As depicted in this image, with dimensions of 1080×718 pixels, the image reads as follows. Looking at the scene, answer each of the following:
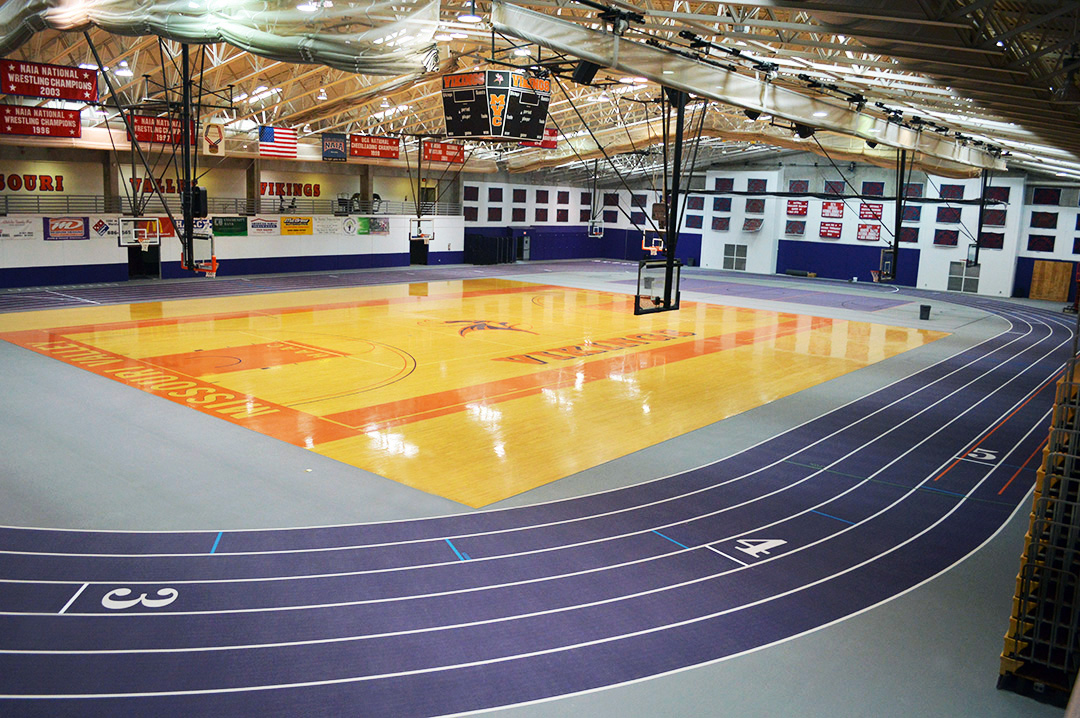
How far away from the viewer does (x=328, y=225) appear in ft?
125

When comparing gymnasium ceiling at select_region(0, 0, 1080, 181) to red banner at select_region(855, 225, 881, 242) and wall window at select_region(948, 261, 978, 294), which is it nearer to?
wall window at select_region(948, 261, 978, 294)

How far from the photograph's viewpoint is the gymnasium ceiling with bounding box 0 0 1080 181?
348 inches

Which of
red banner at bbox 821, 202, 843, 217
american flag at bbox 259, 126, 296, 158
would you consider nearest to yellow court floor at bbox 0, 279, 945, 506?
american flag at bbox 259, 126, 296, 158

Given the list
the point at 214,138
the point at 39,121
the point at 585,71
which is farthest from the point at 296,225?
the point at 585,71

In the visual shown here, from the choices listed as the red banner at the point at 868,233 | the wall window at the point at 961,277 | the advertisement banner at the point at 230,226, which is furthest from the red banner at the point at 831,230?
the advertisement banner at the point at 230,226

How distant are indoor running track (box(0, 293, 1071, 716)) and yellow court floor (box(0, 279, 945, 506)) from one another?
1.88 meters

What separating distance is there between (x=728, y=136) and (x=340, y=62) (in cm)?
2157

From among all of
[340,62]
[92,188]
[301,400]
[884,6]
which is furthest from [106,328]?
[884,6]

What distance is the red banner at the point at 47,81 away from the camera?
22.2 metres

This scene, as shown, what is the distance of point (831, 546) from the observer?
9477 millimetres

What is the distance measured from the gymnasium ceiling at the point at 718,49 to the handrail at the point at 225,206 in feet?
10.9

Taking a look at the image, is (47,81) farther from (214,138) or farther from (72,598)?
(72,598)

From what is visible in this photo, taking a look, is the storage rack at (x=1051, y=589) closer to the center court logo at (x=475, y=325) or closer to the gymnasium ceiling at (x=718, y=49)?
the gymnasium ceiling at (x=718, y=49)

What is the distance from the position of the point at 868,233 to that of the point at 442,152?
2378cm
